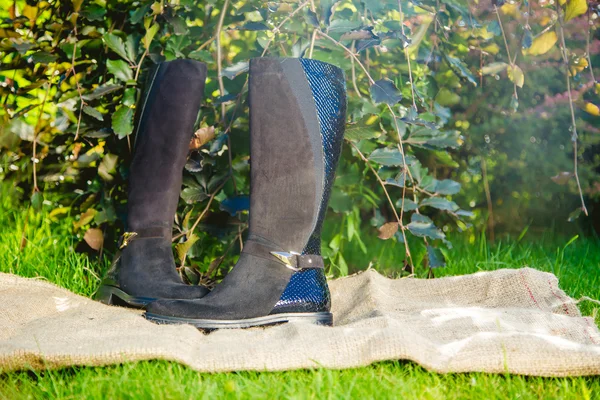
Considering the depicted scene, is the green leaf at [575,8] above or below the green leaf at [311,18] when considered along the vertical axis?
below

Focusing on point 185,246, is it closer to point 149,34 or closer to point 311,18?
point 149,34

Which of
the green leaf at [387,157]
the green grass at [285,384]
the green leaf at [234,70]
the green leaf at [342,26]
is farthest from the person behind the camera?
the green leaf at [387,157]

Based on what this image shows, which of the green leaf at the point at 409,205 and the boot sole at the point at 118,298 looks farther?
the green leaf at the point at 409,205

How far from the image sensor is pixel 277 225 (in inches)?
61.7

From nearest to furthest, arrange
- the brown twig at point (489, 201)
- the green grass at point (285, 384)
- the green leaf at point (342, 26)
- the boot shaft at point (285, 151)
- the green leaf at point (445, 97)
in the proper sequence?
the green grass at point (285, 384), the boot shaft at point (285, 151), the green leaf at point (342, 26), the green leaf at point (445, 97), the brown twig at point (489, 201)

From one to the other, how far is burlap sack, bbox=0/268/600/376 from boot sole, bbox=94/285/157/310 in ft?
0.18

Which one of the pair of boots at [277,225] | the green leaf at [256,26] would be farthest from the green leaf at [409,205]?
the green leaf at [256,26]

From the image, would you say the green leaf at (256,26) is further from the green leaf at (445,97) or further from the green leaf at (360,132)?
the green leaf at (445,97)

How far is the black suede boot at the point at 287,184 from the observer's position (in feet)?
5.07

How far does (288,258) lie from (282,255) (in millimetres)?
15

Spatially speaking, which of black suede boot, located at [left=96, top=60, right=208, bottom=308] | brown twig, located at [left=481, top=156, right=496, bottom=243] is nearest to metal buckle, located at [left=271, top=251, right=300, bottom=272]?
black suede boot, located at [left=96, top=60, right=208, bottom=308]

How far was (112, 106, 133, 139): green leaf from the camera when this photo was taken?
5.91 ft

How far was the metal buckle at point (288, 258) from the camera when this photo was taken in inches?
60.9

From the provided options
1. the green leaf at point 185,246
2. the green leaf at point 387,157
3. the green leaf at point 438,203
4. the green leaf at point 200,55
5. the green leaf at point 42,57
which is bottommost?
the green leaf at point 185,246
